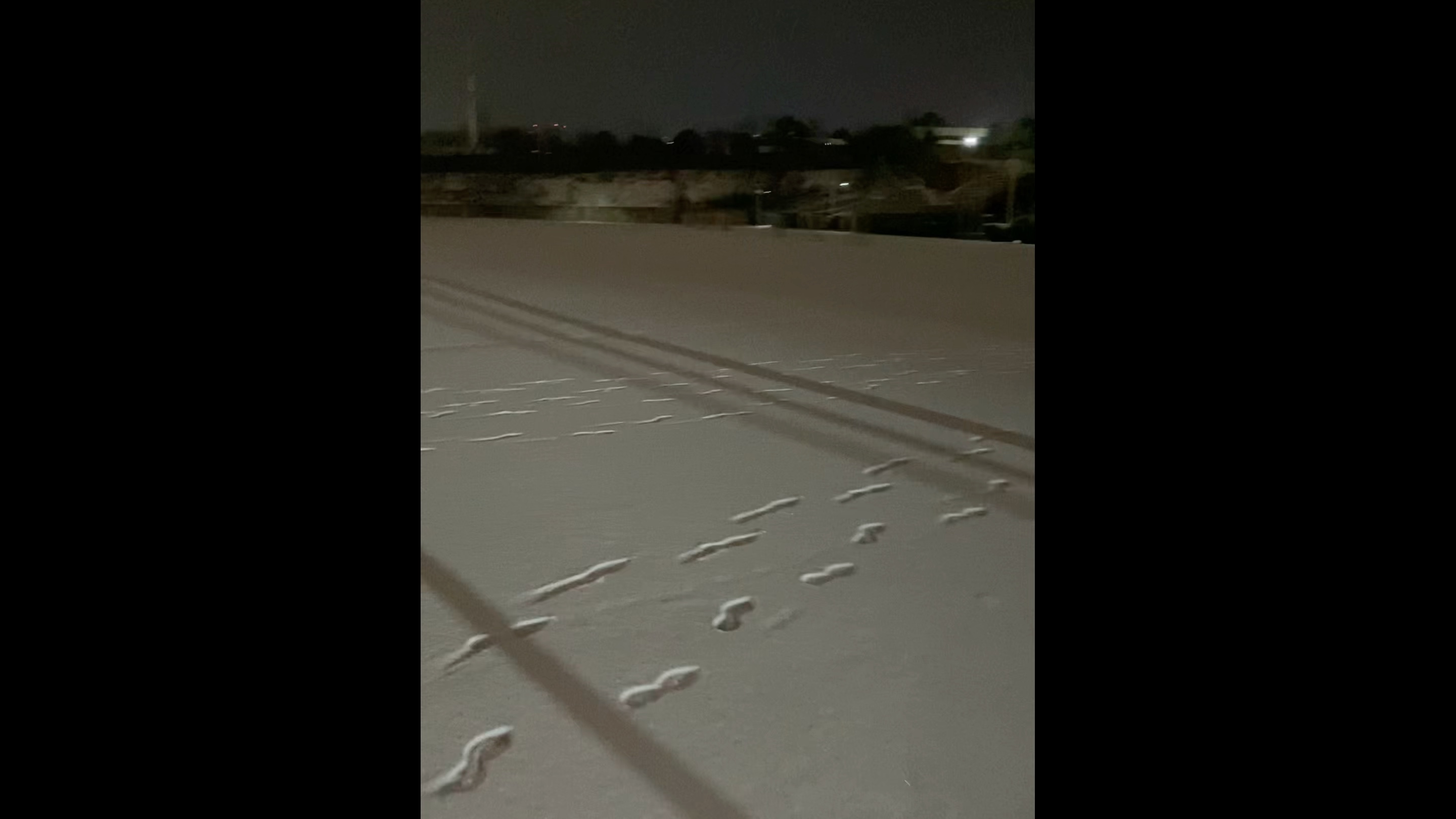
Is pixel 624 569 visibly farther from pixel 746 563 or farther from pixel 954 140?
pixel 954 140

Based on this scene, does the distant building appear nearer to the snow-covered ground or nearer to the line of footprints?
the snow-covered ground

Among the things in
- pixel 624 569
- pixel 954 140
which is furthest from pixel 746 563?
pixel 954 140

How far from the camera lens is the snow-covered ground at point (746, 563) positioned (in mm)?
1771

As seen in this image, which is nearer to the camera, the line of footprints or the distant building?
the line of footprints

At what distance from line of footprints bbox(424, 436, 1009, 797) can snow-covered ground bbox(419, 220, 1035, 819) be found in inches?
0.6

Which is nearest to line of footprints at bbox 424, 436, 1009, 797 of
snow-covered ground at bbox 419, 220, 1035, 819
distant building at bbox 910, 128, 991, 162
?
snow-covered ground at bbox 419, 220, 1035, 819

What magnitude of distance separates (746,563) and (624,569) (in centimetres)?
30

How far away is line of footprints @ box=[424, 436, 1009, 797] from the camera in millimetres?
1755

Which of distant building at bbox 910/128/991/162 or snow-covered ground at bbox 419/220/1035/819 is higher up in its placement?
distant building at bbox 910/128/991/162

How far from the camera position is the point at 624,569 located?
271 centimetres
